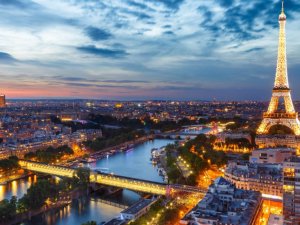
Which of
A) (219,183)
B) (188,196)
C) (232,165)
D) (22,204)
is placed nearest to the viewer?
(219,183)

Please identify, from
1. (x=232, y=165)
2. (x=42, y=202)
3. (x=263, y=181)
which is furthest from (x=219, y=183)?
(x=42, y=202)

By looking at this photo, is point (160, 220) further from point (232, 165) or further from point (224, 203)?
point (232, 165)

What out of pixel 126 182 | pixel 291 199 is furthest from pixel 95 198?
pixel 291 199

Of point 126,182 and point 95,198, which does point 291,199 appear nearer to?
point 126,182

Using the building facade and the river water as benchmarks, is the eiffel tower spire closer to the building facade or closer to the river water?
the river water

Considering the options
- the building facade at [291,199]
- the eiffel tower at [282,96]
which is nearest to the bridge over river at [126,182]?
the building facade at [291,199]

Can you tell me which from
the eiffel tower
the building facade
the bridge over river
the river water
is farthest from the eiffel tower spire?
the bridge over river
